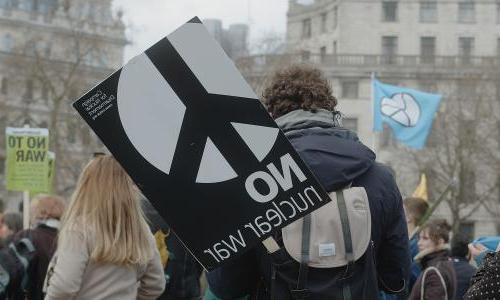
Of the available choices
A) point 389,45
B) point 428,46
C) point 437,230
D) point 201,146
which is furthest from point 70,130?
point 201,146

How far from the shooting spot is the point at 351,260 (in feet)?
13.8

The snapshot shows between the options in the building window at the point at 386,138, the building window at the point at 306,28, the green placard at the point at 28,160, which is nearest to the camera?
the green placard at the point at 28,160

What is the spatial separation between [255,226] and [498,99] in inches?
1874

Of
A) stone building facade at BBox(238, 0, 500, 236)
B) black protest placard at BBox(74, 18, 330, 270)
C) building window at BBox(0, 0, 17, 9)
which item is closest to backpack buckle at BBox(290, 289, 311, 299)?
black protest placard at BBox(74, 18, 330, 270)

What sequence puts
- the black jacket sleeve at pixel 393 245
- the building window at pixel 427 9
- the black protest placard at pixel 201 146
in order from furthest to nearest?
the building window at pixel 427 9
the black jacket sleeve at pixel 393 245
the black protest placard at pixel 201 146

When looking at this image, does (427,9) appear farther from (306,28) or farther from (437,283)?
(437,283)

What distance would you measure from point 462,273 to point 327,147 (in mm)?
3308

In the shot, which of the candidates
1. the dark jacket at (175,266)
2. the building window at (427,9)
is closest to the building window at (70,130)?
the building window at (427,9)

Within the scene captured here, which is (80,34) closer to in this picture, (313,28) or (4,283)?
(313,28)

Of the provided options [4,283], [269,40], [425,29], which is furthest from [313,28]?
[4,283]

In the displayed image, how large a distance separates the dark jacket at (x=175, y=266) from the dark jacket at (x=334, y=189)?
3757 mm

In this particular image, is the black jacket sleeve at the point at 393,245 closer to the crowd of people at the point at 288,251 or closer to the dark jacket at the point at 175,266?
the crowd of people at the point at 288,251

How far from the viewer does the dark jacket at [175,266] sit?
819cm

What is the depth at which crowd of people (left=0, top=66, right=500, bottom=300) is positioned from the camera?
423cm
